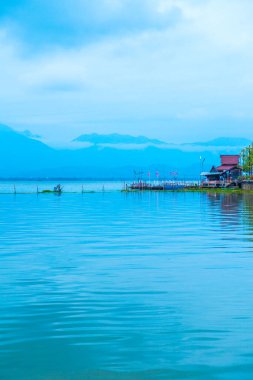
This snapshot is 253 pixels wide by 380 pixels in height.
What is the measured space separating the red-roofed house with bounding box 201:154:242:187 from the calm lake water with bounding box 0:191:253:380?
94.0 m

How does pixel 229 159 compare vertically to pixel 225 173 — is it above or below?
above

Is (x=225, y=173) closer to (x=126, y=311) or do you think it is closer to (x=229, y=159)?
(x=229, y=159)

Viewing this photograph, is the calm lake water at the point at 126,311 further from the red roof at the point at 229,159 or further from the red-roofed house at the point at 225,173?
the red roof at the point at 229,159

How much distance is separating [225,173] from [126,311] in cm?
10973

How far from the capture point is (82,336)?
11.0 meters

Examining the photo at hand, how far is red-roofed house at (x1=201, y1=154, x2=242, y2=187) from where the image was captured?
119m

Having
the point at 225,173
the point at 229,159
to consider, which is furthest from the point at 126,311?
the point at 229,159

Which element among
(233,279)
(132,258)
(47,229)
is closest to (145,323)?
(233,279)

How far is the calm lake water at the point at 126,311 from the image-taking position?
31.2 feet

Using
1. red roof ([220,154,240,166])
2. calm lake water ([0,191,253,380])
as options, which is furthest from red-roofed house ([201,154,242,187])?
calm lake water ([0,191,253,380])

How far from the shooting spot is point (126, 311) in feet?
42.2

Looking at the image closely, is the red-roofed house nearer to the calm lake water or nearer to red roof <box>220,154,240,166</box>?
red roof <box>220,154,240,166</box>

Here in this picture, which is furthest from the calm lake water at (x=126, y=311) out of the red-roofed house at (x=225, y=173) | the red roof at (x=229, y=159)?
the red roof at (x=229, y=159)

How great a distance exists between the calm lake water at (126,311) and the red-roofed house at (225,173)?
94036 millimetres
